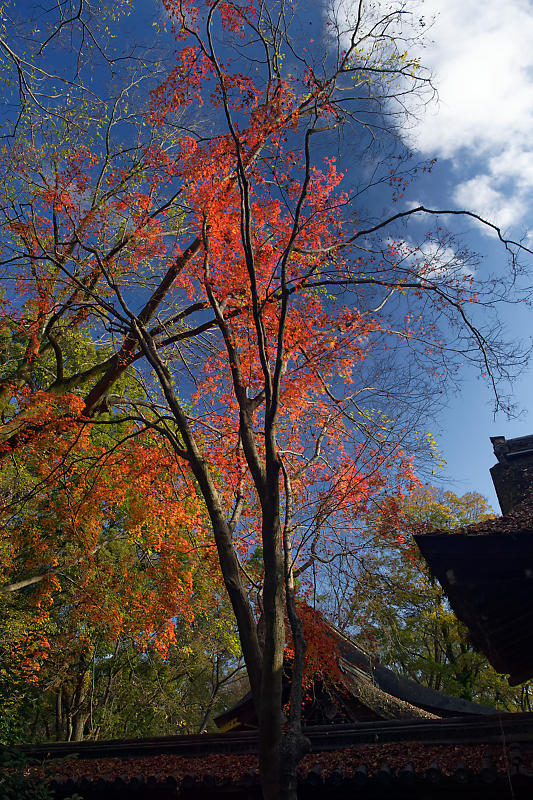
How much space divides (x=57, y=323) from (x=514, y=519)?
32.6 feet

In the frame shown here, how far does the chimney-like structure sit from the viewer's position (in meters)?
7.93

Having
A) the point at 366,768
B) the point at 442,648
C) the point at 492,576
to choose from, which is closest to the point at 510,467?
the point at 492,576

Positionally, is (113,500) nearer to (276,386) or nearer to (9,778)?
(9,778)

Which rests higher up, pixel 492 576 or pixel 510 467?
pixel 510 467

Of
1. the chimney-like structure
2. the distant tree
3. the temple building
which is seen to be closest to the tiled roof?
the temple building

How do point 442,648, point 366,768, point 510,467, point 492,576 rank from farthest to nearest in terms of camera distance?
point 442,648, point 510,467, point 366,768, point 492,576

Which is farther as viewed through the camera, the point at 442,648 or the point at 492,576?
the point at 442,648

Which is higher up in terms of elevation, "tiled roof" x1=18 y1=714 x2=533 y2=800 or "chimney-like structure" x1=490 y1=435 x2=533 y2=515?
"chimney-like structure" x1=490 y1=435 x2=533 y2=515

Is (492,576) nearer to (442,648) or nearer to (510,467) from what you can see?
(510,467)

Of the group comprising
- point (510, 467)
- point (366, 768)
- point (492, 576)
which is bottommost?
point (366, 768)

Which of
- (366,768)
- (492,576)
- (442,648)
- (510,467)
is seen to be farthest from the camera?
(442,648)

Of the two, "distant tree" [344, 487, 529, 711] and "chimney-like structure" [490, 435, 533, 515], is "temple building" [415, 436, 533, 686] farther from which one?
"distant tree" [344, 487, 529, 711]

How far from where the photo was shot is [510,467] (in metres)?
8.47

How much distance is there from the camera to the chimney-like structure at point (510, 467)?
7.93 m
